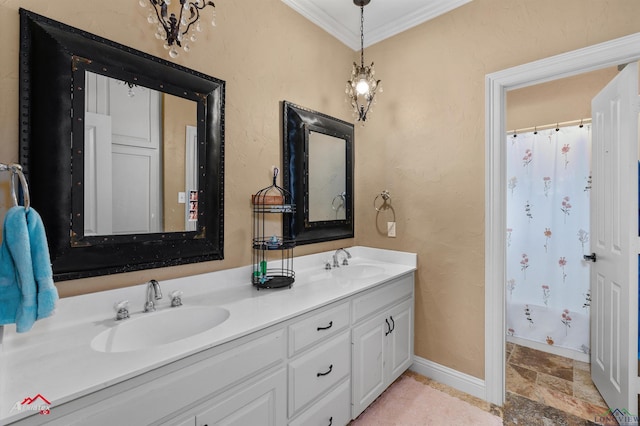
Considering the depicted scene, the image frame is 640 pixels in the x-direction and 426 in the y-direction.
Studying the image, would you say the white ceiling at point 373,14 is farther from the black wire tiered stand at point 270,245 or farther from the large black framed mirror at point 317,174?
the black wire tiered stand at point 270,245

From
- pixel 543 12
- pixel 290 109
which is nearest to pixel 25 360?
pixel 290 109

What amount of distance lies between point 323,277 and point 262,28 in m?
1.62

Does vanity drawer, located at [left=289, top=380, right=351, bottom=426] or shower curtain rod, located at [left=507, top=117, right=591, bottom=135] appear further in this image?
shower curtain rod, located at [left=507, top=117, right=591, bottom=135]

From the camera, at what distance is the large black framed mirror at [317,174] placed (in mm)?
2064

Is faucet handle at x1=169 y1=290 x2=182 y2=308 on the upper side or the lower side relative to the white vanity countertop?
upper

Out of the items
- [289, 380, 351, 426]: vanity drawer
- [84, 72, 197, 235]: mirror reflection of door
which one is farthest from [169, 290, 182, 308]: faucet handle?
[289, 380, 351, 426]: vanity drawer

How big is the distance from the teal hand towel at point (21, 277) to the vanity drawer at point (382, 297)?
1.31 m

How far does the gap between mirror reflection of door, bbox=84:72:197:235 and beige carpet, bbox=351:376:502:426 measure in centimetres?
159

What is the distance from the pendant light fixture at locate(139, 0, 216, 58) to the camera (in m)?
1.35

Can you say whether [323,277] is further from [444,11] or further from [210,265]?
[444,11]

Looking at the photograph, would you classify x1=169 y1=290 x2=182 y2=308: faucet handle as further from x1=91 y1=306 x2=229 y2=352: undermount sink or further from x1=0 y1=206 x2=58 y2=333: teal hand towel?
x1=0 y1=206 x2=58 y2=333: teal hand towel

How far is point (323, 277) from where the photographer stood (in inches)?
77.3

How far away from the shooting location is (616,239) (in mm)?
1744

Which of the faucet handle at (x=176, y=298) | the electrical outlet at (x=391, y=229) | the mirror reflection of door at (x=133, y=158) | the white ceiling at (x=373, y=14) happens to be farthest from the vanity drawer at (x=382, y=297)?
the white ceiling at (x=373, y=14)
